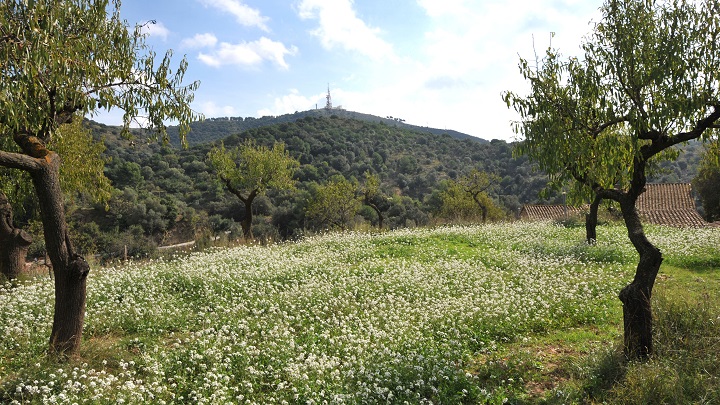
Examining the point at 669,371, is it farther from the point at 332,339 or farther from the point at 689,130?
the point at 332,339

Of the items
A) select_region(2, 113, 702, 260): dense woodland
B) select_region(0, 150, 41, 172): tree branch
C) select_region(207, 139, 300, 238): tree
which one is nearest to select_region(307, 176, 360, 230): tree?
select_region(2, 113, 702, 260): dense woodland

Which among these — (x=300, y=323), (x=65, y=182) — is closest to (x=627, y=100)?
(x=300, y=323)

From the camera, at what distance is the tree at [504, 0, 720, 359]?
6.82 metres

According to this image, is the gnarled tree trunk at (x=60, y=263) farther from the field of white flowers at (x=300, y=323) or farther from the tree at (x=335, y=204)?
the tree at (x=335, y=204)

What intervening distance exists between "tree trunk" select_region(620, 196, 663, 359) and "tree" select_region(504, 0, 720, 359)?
0.6 inches

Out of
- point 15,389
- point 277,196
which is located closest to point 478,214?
point 277,196

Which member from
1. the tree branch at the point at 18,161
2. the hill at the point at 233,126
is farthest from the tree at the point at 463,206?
the hill at the point at 233,126

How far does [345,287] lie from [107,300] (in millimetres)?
5749

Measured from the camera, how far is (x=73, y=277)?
6973mm

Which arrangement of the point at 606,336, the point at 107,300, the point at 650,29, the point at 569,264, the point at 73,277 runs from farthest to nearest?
the point at 569,264 < the point at 107,300 < the point at 606,336 < the point at 650,29 < the point at 73,277

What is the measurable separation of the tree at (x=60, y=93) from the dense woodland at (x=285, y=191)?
466 centimetres

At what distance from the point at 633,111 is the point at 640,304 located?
10.1 ft

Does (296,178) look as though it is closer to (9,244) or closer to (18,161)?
(9,244)

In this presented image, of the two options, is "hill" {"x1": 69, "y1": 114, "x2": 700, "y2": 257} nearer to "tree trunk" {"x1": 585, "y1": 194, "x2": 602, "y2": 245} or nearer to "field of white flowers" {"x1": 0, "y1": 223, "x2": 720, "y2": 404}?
"field of white flowers" {"x1": 0, "y1": 223, "x2": 720, "y2": 404}
